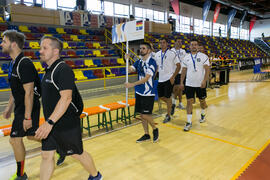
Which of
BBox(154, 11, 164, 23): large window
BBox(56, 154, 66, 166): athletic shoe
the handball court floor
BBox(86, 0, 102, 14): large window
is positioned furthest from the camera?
BBox(154, 11, 164, 23): large window

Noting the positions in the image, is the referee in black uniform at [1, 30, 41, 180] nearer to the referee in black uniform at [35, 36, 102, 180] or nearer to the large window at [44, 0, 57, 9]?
the referee in black uniform at [35, 36, 102, 180]

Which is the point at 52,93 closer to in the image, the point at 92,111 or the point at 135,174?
the point at 135,174

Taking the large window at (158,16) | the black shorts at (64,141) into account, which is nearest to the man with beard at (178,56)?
the black shorts at (64,141)

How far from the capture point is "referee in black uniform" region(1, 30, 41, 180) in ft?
6.48

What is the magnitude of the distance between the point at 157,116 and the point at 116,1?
13.6 metres

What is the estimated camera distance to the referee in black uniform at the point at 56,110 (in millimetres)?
1579

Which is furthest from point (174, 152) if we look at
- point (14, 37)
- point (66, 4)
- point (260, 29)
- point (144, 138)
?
point (260, 29)

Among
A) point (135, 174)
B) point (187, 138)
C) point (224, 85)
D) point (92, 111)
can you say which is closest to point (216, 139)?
point (187, 138)

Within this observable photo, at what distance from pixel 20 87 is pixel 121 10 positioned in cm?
1594

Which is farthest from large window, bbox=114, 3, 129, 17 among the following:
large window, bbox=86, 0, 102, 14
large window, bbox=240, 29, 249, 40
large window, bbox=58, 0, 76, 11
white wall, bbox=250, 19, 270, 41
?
white wall, bbox=250, 19, 270, 41

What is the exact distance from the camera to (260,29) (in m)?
31.2

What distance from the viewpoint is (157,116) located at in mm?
4914

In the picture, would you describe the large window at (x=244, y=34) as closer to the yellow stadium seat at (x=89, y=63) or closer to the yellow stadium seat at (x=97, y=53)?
the yellow stadium seat at (x=97, y=53)

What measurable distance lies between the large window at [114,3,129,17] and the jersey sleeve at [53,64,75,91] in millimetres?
15710
